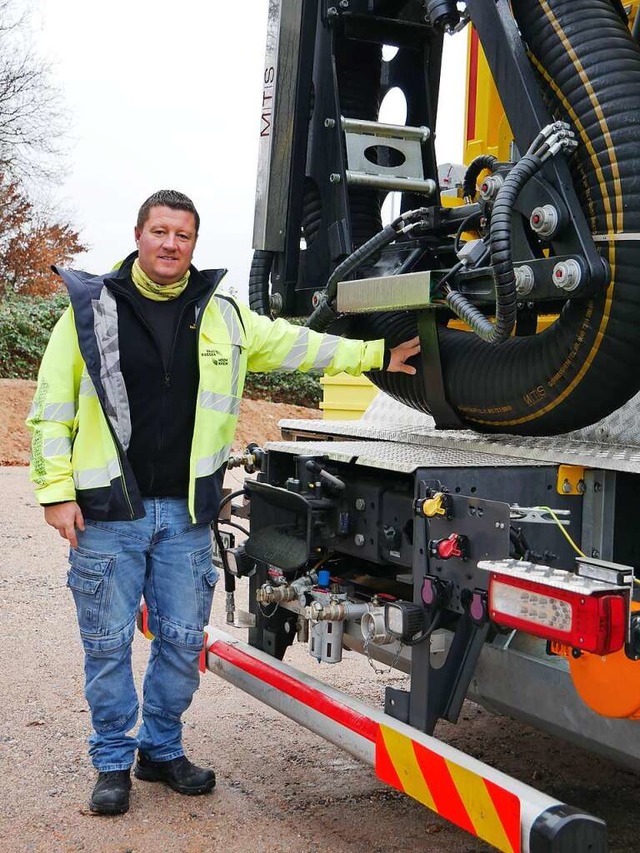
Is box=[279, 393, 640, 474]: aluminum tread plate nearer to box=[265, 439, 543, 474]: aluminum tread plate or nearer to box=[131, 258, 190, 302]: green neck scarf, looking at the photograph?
box=[265, 439, 543, 474]: aluminum tread plate

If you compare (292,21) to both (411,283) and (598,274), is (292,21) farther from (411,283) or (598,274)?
(598,274)

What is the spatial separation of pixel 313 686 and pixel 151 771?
89 centimetres

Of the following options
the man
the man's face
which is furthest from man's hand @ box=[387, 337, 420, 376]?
the man's face

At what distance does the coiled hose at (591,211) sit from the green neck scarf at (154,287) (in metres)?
1.15

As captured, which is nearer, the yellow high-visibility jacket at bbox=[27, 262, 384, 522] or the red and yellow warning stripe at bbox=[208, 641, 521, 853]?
the red and yellow warning stripe at bbox=[208, 641, 521, 853]

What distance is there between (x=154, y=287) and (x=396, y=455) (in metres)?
1.03

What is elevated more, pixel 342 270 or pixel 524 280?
pixel 342 270

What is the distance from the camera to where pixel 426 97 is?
13.9 feet

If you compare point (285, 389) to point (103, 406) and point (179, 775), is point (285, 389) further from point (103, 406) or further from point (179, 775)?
point (103, 406)

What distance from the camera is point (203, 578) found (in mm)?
3855

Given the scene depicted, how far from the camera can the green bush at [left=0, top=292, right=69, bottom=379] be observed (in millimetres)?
20297

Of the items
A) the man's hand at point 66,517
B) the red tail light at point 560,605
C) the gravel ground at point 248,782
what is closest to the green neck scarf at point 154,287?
the man's hand at point 66,517

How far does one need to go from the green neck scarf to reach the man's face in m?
A: 0.02

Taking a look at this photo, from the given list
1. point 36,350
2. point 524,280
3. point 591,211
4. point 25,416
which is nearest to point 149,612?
point 524,280
